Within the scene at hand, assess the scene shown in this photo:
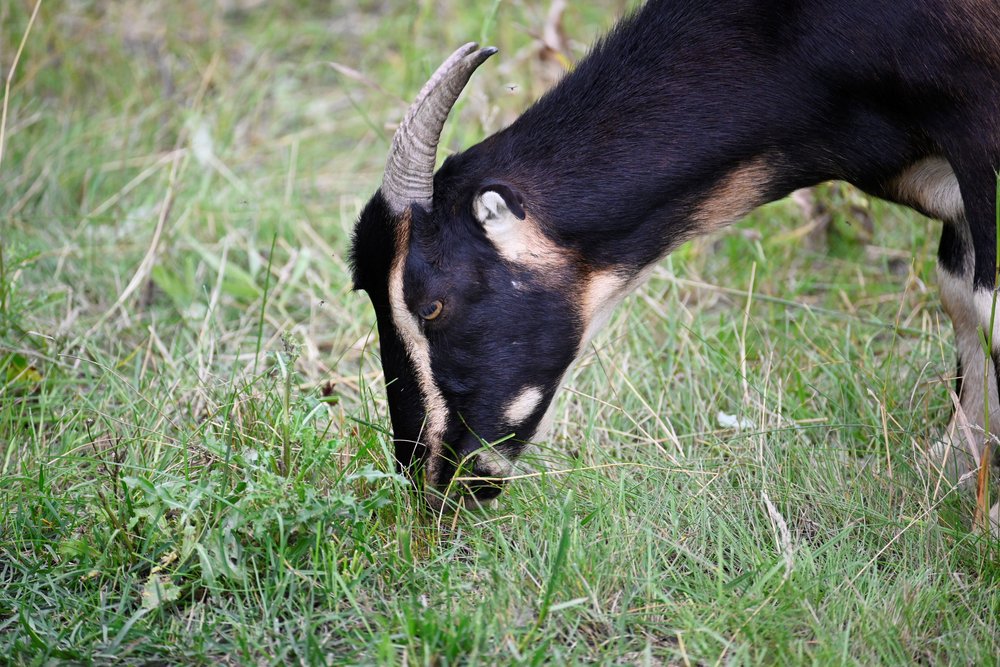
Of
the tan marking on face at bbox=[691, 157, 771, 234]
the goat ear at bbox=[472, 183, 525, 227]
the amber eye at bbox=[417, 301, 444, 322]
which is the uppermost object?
the goat ear at bbox=[472, 183, 525, 227]

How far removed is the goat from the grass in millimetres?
355

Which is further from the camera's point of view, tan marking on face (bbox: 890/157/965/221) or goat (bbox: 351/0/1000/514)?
tan marking on face (bbox: 890/157/965/221)

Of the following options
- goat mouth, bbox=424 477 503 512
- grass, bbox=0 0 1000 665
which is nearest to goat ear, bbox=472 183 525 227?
grass, bbox=0 0 1000 665

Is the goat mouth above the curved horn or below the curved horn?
below

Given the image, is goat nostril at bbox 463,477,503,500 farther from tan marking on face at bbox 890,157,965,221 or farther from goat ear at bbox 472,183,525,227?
tan marking on face at bbox 890,157,965,221

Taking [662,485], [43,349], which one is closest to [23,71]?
[43,349]

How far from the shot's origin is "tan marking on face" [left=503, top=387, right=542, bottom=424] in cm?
361

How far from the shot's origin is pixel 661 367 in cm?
464

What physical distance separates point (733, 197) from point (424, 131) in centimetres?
113

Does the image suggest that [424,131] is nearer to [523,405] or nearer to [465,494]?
[523,405]

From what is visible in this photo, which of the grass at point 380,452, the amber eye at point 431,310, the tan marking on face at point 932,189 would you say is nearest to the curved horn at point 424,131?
the amber eye at point 431,310

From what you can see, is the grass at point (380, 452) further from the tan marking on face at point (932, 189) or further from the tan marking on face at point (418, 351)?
the tan marking on face at point (932, 189)

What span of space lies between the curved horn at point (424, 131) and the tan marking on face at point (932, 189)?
152 cm

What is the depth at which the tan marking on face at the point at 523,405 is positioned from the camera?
11.8 feet
